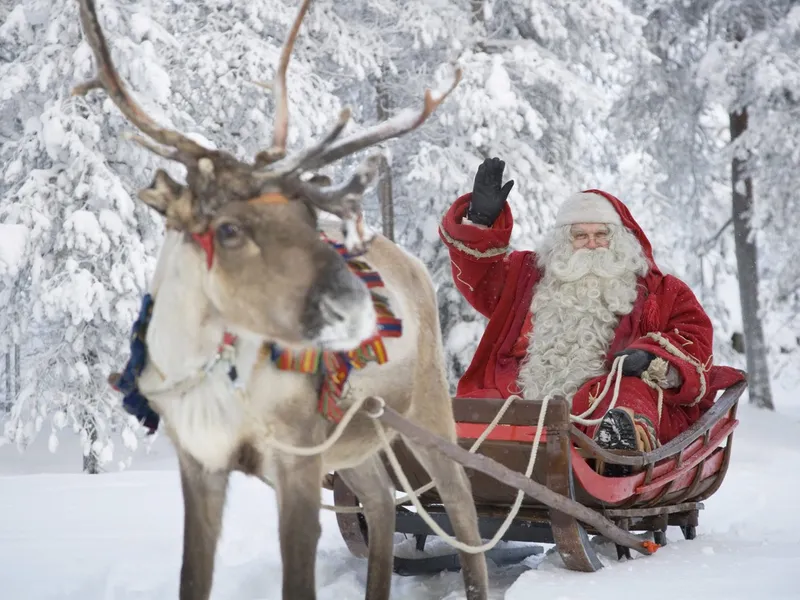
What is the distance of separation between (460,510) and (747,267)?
465 inches

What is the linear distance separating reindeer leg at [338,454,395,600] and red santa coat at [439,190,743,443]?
54.1 inches

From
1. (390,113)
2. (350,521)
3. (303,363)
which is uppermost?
(390,113)

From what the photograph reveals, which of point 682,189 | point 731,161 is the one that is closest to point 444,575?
point 731,161

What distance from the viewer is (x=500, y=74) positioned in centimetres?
1155

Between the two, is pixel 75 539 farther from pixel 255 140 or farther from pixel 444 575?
pixel 255 140

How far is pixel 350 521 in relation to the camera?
465 centimetres

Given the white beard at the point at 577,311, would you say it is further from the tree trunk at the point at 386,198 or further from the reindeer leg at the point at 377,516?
the tree trunk at the point at 386,198

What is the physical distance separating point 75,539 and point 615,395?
3384 mm

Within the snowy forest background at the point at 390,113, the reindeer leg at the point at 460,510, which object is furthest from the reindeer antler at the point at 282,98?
the snowy forest background at the point at 390,113

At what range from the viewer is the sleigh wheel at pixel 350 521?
4660mm

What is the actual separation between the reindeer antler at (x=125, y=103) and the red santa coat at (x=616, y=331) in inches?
111

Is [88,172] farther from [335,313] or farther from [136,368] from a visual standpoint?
[335,313]

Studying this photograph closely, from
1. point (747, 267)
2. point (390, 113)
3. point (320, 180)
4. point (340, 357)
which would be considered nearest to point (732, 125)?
point (747, 267)

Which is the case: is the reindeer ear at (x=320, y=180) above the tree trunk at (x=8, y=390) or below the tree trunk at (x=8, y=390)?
above
